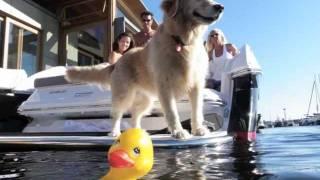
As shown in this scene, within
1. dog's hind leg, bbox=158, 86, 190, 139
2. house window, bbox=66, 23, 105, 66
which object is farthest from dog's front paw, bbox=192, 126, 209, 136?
house window, bbox=66, 23, 105, 66

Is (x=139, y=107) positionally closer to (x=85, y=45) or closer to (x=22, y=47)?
(x=22, y=47)

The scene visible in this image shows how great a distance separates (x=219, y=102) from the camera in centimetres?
558

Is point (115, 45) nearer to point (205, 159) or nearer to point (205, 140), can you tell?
point (205, 140)


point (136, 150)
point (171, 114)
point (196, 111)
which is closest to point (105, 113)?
point (196, 111)

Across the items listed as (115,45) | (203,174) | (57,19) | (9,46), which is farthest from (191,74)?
(57,19)

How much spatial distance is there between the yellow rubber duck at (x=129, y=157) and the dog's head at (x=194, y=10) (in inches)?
94.7

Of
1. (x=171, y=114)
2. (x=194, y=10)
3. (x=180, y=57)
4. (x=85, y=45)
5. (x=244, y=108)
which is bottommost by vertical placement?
(x=171, y=114)

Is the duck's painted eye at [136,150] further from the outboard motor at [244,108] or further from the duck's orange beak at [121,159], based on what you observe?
the outboard motor at [244,108]

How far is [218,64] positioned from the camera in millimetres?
6246

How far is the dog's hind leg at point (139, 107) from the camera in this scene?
577 cm

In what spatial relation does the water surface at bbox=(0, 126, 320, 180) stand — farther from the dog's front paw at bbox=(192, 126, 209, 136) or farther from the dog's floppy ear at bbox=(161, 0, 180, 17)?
the dog's floppy ear at bbox=(161, 0, 180, 17)

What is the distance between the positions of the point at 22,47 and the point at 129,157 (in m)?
9.51

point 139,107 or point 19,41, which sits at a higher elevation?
point 19,41

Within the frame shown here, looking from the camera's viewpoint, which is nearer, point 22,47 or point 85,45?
point 22,47
